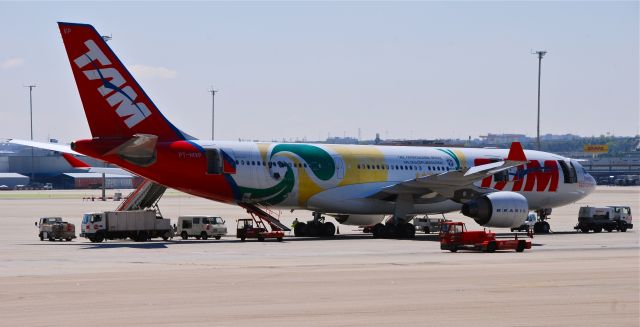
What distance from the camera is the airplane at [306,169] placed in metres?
43.8

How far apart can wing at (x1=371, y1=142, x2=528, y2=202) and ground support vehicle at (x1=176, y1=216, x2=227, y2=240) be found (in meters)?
7.47

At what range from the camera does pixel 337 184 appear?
50.2 metres

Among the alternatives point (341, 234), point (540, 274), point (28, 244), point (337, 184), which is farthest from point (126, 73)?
point (540, 274)

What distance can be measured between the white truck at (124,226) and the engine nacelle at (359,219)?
31.1ft

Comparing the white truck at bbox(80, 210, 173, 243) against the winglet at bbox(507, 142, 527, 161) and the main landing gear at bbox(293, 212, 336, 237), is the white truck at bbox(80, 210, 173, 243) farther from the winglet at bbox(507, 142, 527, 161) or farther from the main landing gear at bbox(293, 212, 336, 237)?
A: the winglet at bbox(507, 142, 527, 161)

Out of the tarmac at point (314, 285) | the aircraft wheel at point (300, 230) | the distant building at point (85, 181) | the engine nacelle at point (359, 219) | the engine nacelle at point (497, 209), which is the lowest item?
the tarmac at point (314, 285)

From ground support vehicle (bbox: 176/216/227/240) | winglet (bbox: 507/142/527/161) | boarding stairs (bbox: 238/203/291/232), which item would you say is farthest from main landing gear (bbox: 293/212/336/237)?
winglet (bbox: 507/142/527/161)

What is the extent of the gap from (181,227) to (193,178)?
4.51m

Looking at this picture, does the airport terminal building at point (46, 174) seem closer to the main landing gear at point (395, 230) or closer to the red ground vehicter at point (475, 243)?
the main landing gear at point (395, 230)

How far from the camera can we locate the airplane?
144 feet

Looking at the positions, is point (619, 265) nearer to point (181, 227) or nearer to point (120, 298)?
point (120, 298)

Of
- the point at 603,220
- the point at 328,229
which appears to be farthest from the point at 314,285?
the point at 603,220

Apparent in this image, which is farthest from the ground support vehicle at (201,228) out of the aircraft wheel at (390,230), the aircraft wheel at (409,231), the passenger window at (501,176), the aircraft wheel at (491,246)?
the aircraft wheel at (491,246)

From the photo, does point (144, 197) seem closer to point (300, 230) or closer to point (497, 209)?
point (300, 230)
